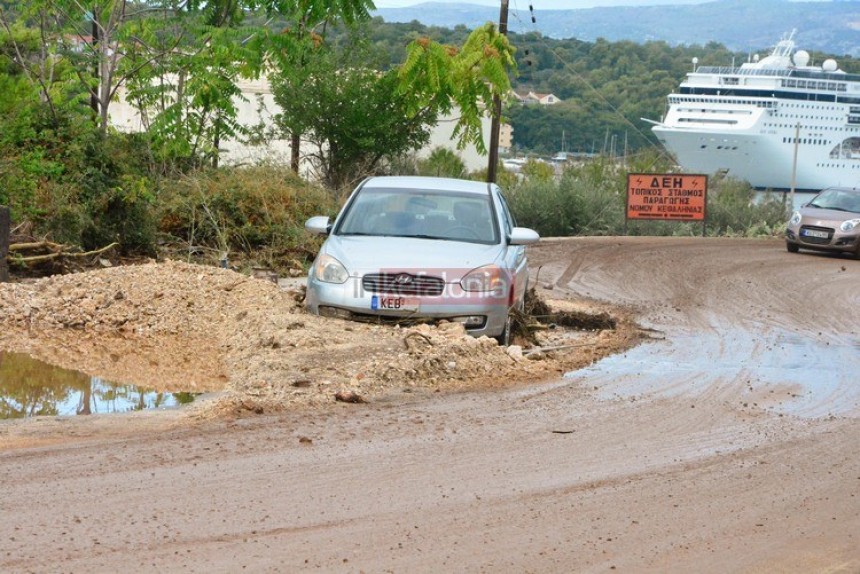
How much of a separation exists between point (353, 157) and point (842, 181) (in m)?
90.7

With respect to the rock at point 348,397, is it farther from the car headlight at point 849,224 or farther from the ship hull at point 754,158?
the ship hull at point 754,158

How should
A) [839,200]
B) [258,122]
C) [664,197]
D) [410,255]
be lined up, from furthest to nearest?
[258,122] → [664,197] → [839,200] → [410,255]

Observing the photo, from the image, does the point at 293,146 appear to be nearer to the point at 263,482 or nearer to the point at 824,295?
the point at 824,295

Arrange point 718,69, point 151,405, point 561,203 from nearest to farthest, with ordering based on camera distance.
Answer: point 151,405
point 561,203
point 718,69

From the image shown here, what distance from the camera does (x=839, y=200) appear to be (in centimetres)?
2922

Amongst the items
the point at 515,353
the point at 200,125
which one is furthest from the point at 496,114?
the point at 515,353

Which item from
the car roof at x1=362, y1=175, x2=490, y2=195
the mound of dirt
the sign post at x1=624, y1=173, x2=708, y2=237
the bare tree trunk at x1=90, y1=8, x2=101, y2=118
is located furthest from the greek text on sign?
the car roof at x1=362, y1=175, x2=490, y2=195

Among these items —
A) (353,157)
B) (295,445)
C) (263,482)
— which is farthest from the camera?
(353,157)

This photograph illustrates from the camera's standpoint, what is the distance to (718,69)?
10156 cm

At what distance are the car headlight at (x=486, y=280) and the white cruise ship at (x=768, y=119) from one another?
92355 mm

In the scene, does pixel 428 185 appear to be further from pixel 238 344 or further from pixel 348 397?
pixel 348 397

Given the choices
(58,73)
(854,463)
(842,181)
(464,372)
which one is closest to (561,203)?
(58,73)

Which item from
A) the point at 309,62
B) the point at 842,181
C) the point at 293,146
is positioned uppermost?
the point at 309,62

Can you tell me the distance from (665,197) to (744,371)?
22790 millimetres
